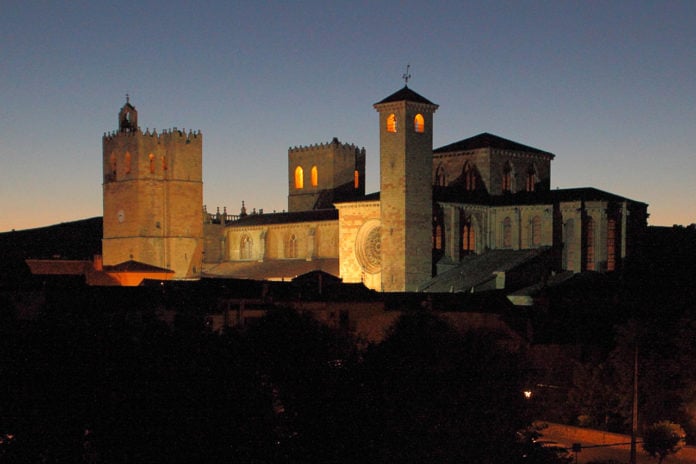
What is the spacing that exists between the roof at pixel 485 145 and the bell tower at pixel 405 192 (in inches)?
293

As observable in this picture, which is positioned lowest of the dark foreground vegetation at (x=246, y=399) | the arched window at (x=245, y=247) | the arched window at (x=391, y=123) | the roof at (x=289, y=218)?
the dark foreground vegetation at (x=246, y=399)

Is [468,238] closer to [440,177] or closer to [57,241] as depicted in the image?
[440,177]

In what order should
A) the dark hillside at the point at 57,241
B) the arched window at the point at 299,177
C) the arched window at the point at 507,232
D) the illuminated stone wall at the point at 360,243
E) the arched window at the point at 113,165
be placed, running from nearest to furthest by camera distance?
the illuminated stone wall at the point at 360,243, the arched window at the point at 507,232, the arched window at the point at 113,165, the arched window at the point at 299,177, the dark hillside at the point at 57,241

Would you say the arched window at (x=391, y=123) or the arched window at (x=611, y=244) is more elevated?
the arched window at (x=391, y=123)

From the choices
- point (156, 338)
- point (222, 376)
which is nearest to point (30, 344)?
point (156, 338)

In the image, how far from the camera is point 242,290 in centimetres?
4769

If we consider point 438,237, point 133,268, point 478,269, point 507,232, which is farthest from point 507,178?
point 133,268

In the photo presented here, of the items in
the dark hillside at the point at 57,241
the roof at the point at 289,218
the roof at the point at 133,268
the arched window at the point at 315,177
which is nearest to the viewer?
the roof at the point at 133,268

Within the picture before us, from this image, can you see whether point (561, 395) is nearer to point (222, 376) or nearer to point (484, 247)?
point (222, 376)

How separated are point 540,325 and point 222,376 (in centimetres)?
2017

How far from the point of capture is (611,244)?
55.1 metres

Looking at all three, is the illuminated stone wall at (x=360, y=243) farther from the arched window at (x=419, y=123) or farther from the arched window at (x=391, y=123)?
the arched window at (x=419, y=123)

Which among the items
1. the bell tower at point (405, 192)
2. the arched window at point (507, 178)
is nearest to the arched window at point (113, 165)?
the bell tower at point (405, 192)

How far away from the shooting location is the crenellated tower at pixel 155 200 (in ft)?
238
